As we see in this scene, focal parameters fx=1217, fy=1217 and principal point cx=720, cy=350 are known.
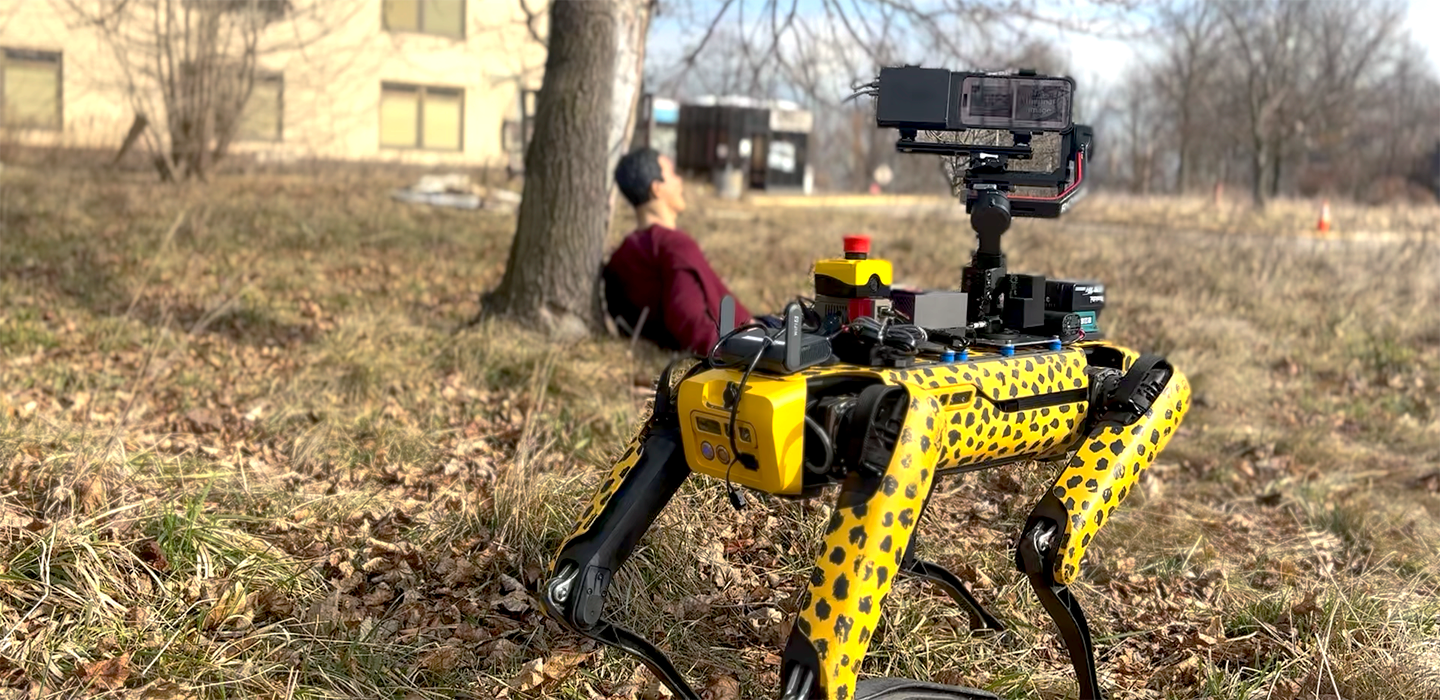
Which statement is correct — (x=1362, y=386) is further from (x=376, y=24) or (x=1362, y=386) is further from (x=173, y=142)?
(x=376, y=24)

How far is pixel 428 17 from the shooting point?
Result: 2736 cm

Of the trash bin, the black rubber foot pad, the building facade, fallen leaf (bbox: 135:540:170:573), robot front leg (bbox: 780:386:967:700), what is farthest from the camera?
the trash bin

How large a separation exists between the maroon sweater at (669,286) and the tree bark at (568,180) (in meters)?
0.25

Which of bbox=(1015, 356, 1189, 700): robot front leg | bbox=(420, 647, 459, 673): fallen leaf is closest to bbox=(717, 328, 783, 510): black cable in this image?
bbox=(1015, 356, 1189, 700): robot front leg

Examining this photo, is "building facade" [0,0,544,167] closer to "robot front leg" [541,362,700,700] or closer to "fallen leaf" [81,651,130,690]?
"fallen leaf" [81,651,130,690]

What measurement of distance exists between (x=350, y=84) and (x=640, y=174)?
2303 centimetres

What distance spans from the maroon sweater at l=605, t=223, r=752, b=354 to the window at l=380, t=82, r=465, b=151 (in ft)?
77.3

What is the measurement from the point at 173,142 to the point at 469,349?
1059 cm

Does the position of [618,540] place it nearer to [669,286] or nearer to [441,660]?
[441,660]

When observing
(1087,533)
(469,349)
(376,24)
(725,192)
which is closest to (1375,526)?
(1087,533)

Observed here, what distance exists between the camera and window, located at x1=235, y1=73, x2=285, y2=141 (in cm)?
1823

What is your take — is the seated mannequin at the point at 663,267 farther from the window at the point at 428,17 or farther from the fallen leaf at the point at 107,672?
the window at the point at 428,17

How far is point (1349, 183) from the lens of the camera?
43.7m

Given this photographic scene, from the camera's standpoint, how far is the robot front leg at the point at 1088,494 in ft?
9.14
